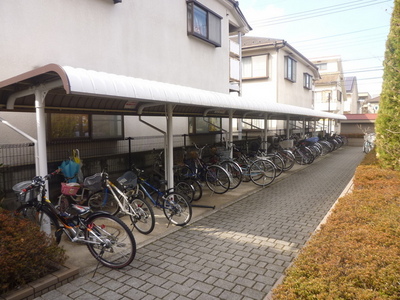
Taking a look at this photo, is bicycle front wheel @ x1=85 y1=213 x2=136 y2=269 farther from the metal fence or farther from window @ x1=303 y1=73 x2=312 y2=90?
window @ x1=303 y1=73 x2=312 y2=90

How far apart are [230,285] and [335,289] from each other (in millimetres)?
1338

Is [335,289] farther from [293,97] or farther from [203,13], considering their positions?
[293,97]

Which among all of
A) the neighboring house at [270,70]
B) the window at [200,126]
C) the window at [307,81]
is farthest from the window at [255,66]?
the window at [200,126]

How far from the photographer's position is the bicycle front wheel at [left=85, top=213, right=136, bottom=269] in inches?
154

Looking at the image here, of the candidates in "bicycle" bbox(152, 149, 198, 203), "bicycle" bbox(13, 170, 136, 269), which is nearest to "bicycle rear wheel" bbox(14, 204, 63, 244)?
"bicycle" bbox(13, 170, 136, 269)

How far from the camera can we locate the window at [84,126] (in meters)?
7.27

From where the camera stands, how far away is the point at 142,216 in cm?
520

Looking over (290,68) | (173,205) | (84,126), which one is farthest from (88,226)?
(290,68)

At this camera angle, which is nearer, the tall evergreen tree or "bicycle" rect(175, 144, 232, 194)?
the tall evergreen tree

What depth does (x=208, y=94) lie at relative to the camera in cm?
627

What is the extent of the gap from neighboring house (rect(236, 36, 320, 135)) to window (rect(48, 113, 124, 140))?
40.6 ft

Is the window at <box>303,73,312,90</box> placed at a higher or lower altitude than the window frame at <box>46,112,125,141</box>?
higher

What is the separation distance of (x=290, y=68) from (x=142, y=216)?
19.5m

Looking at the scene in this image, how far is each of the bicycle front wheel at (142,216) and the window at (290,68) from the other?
1819 cm
